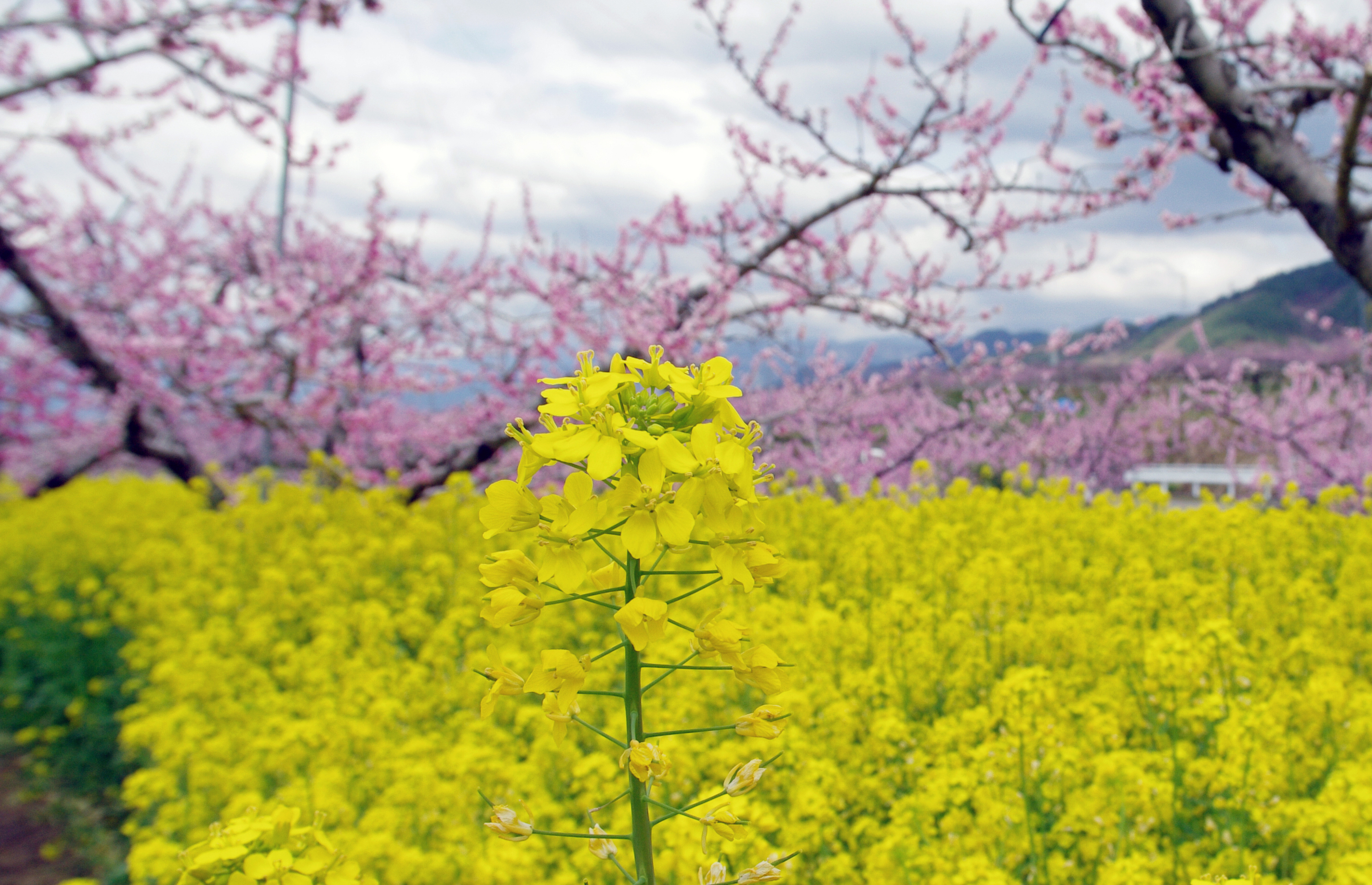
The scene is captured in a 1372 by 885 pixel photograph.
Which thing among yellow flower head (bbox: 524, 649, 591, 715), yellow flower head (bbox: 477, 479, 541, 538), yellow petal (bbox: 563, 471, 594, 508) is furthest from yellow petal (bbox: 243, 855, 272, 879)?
yellow petal (bbox: 563, 471, 594, 508)

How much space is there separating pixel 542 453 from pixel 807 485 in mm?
8549

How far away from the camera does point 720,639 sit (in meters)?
1.19

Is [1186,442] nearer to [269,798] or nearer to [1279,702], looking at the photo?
[1279,702]

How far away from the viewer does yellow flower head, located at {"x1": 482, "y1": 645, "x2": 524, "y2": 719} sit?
118cm

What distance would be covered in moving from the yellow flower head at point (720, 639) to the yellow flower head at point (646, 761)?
152 mm

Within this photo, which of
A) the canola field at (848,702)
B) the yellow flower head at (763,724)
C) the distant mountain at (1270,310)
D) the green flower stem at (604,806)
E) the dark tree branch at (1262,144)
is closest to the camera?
the green flower stem at (604,806)

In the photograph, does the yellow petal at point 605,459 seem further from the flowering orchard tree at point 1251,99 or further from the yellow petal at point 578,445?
the flowering orchard tree at point 1251,99

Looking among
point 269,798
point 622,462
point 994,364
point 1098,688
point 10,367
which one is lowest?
point 269,798

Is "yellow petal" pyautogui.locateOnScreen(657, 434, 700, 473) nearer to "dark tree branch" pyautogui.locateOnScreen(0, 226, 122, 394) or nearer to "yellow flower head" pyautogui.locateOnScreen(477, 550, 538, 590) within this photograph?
"yellow flower head" pyautogui.locateOnScreen(477, 550, 538, 590)

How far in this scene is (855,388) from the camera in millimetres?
10430

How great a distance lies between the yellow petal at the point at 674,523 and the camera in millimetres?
1097

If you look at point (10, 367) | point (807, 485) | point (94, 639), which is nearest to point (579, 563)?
point (94, 639)

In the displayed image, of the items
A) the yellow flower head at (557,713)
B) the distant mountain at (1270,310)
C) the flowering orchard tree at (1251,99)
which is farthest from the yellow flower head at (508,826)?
the distant mountain at (1270,310)

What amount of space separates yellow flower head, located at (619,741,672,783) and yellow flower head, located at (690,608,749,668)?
15 cm
